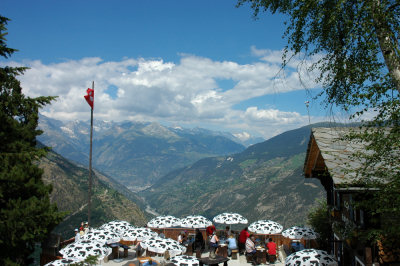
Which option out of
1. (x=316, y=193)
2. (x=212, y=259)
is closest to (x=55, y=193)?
(x=316, y=193)

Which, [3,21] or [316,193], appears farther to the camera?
[316,193]

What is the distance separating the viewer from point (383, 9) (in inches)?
261

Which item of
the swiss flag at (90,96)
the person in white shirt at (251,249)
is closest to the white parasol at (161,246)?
the person in white shirt at (251,249)

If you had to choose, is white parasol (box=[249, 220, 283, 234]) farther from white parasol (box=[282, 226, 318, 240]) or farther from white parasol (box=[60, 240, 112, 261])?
white parasol (box=[60, 240, 112, 261])

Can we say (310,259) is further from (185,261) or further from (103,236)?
(103,236)

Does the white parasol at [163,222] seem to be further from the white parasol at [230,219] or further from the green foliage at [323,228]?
the green foliage at [323,228]

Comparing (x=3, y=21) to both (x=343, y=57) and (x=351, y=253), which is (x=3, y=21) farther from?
(x=351, y=253)

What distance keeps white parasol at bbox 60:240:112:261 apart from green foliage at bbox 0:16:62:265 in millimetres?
1405

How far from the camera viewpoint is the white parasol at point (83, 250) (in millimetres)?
14711

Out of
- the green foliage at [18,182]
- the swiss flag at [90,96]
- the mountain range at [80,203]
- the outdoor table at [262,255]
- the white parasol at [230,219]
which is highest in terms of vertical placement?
the swiss flag at [90,96]

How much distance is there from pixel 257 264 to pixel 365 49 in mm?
14101

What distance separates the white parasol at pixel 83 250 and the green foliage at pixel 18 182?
4.61 feet

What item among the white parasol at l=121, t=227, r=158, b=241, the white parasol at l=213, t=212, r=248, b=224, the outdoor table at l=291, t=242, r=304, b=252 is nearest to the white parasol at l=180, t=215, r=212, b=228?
the white parasol at l=213, t=212, r=248, b=224

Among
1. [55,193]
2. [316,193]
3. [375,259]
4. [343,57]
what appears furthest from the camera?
[316,193]
